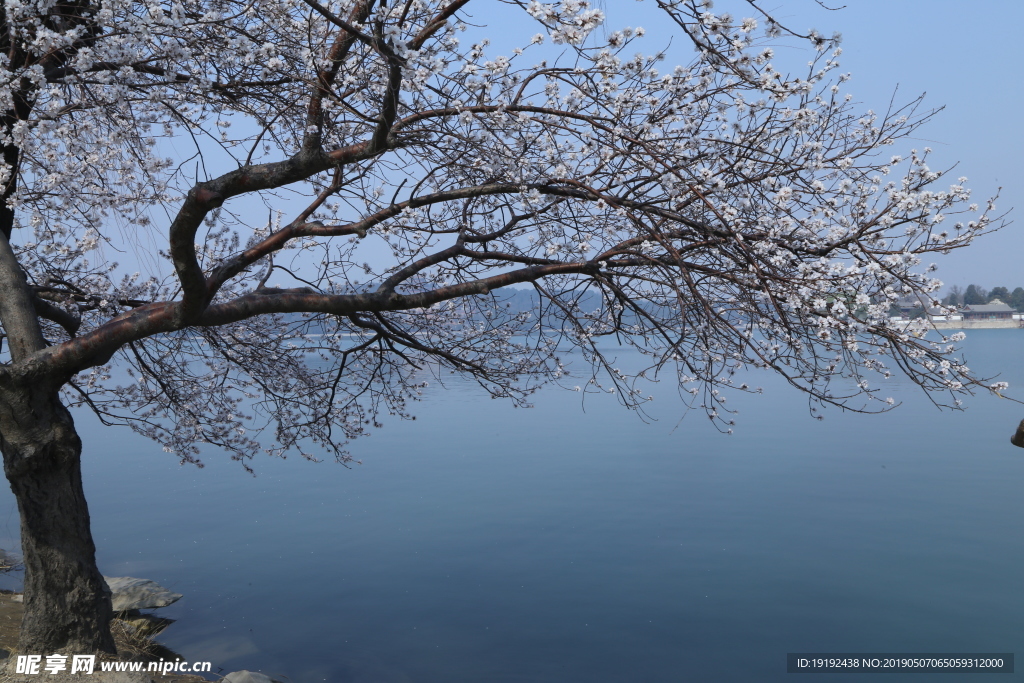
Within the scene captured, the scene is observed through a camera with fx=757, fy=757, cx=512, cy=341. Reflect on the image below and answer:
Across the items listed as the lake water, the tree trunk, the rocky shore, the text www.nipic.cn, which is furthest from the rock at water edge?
the text www.nipic.cn

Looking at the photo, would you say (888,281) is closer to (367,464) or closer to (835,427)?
(367,464)

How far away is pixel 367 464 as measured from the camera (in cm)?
2073

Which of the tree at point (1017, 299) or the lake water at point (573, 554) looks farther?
the tree at point (1017, 299)

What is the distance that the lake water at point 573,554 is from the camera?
377 inches

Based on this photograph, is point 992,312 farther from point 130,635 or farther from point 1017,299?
point 130,635

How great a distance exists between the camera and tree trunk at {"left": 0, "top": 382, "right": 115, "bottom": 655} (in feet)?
19.3

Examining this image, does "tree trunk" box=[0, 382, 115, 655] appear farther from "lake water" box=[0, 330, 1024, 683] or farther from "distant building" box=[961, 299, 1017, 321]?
"distant building" box=[961, 299, 1017, 321]

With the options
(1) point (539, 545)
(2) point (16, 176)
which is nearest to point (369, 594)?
(1) point (539, 545)

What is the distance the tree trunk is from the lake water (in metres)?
3.30

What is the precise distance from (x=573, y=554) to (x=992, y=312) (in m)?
111

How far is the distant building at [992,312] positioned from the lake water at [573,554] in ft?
293

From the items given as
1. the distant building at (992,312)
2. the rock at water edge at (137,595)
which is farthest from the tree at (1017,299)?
the rock at water edge at (137,595)

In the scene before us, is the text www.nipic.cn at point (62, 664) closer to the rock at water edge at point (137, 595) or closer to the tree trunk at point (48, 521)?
the tree trunk at point (48, 521)

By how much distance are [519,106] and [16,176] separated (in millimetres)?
4799
